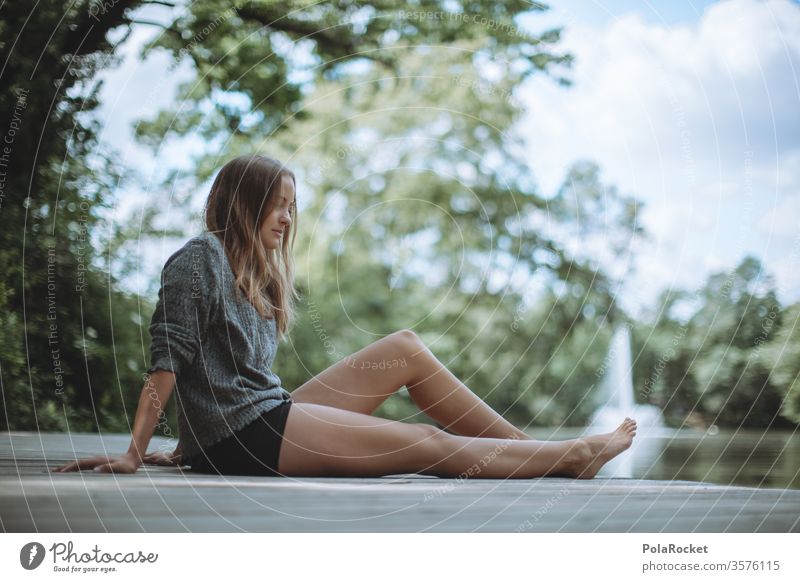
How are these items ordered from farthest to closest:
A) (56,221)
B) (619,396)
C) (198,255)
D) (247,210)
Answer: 1. (619,396)
2. (56,221)
3. (247,210)
4. (198,255)

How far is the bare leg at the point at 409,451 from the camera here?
1672 millimetres

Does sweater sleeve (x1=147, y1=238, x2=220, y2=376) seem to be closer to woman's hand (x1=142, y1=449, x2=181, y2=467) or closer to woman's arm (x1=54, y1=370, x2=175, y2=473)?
woman's arm (x1=54, y1=370, x2=175, y2=473)

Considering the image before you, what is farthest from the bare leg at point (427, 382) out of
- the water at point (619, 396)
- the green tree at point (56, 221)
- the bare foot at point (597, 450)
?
the water at point (619, 396)

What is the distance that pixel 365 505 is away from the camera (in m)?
1.35

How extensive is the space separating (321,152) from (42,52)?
4.71m

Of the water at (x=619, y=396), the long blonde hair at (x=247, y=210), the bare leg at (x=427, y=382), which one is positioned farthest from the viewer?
the water at (x=619, y=396)

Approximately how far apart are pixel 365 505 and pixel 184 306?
0.51 metres

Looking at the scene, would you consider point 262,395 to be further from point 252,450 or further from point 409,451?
point 409,451

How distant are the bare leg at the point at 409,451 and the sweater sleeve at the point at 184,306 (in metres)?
0.25

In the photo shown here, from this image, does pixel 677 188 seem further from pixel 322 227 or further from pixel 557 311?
pixel 322 227

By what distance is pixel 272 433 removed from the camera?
5.43 ft

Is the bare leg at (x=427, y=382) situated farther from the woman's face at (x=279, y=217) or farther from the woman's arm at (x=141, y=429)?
the woman's arm at (x=141, y=429)

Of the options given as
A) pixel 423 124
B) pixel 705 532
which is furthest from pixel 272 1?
pixel 423 124

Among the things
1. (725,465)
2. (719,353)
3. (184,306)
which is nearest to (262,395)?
(184,306)
